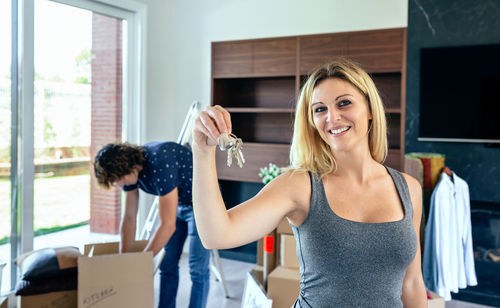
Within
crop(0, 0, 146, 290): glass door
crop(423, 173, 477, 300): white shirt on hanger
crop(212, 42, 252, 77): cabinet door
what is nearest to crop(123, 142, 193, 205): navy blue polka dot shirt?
crop(0, 0, 146, 290): glass door

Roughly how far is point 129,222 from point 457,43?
8.94 feet

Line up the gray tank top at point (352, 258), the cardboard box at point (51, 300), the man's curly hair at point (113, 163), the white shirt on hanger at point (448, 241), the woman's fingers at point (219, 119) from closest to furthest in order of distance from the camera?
the woman's fingers at point (219, 119) < the gray tank top at point (352, 258) < the cardboard box at point (51, 300) < the man's curly hair at point (113, 163) < the white shirt on hanger at point (448, 241)

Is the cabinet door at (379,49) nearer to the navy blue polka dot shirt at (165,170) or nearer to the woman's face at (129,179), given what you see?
the navy blue polka dot shirt at (165,170)

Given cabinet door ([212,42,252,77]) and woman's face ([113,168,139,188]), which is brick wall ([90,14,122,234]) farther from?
woman's face ([113,168,139,188])

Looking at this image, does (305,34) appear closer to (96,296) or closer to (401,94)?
(401,94)

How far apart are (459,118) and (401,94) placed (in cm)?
48

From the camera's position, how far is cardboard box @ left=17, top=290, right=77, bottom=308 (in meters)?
1.96

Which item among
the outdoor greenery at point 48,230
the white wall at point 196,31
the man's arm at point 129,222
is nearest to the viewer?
the man's arm at point 129,222

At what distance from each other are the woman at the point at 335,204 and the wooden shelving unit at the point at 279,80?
2429 mm

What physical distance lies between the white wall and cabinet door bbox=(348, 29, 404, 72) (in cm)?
20

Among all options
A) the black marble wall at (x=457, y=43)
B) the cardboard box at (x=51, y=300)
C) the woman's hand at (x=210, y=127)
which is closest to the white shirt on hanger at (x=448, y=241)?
the black marble wall at (x=457, y=43)

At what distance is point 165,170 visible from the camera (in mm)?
2334

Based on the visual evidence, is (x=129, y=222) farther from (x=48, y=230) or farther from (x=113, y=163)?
(x=48, y=230)

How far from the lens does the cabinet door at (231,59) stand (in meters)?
4.27
